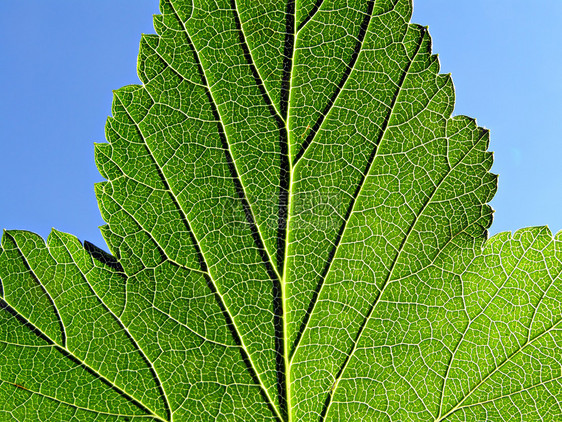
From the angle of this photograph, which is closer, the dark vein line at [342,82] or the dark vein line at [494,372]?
the dark vein line at [342,82]

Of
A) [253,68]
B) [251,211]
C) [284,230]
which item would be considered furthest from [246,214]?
[253,68]

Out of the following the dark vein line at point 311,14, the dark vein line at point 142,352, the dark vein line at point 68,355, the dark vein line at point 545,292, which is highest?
the dark vein line at point 311,14

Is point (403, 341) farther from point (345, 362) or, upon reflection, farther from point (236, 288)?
point (236, 288)

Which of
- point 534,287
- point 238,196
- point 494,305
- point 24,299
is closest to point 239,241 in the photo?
point 238,196

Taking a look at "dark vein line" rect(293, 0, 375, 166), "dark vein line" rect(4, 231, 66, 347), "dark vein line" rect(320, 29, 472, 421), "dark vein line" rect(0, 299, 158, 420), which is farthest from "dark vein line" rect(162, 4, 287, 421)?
"dark vein line" rect(4, 231, 66, 347)

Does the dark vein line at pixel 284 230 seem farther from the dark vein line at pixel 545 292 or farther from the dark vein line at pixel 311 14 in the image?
the dark vein line at pixel 545 292

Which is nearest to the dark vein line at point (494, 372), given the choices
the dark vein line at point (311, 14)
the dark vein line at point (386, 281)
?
the dark vein line at point (386, 281)

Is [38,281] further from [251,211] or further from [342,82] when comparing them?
[342,82]

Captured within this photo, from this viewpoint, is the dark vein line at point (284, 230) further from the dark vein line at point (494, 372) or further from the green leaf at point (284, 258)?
the dark vein line at point (494, 372)

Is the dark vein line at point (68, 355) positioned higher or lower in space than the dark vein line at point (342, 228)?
lower
